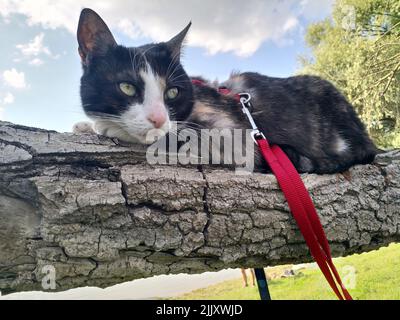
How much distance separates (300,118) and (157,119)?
1010 mm

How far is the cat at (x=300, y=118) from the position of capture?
164 cm

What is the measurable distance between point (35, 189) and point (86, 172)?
17 centimetres

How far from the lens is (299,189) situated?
1.26 metres

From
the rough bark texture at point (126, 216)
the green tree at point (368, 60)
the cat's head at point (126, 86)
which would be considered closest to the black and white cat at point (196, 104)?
the cat's head at point (126, 86)

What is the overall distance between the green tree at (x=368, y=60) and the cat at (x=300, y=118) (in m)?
6.23

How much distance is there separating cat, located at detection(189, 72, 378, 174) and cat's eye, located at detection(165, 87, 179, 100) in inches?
5.0

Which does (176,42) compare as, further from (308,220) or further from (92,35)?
(308,220)

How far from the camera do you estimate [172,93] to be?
153 cm

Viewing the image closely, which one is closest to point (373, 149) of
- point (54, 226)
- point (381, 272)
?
point (54, 226)

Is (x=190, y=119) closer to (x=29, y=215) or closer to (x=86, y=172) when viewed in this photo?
(x=86, y=172)

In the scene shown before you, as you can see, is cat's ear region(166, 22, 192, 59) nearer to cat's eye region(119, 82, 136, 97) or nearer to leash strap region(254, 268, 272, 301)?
cat's eye region(119, 82, 136, 97)

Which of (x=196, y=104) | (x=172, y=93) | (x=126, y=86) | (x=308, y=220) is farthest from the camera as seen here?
(x=196, y=104)

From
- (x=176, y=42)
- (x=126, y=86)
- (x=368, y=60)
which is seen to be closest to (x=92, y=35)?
(x=126, y=86)

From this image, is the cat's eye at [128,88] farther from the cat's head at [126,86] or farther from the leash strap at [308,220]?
the leash strap at [308,220]
